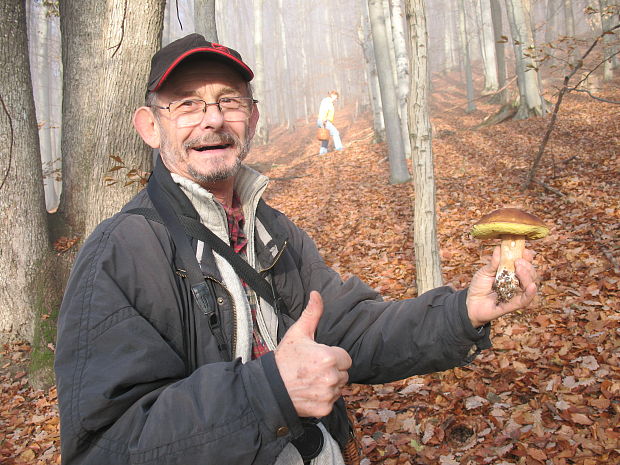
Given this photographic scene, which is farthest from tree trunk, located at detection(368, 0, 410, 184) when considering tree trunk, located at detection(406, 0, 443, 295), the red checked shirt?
the red checked shirt

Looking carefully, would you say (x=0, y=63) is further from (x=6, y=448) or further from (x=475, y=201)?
(x=475, y=201)

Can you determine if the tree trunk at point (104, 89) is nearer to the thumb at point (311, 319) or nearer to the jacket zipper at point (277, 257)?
the jacket zipper at point (277, 257)

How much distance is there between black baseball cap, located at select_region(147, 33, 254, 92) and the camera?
6.16 feet

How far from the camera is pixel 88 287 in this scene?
1413mm

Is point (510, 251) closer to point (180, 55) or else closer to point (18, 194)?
point (180, 55)

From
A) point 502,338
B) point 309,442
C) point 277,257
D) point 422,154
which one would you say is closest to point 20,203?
point 277,257

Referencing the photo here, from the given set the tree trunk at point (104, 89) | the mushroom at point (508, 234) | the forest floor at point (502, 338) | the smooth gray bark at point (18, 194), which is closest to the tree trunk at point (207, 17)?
the forest floor at point (502, 338)

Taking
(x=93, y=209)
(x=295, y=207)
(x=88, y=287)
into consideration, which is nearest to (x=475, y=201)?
(x=295, y=207)

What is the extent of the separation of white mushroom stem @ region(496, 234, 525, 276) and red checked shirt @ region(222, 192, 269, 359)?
1075 mm

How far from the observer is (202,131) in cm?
203

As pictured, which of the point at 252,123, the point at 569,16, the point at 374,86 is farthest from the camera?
the point at 569,16

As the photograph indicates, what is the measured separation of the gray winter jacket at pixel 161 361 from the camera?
1.23 m

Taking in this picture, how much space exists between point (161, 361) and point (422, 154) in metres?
3.89

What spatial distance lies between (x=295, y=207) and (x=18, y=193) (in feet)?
22.1
